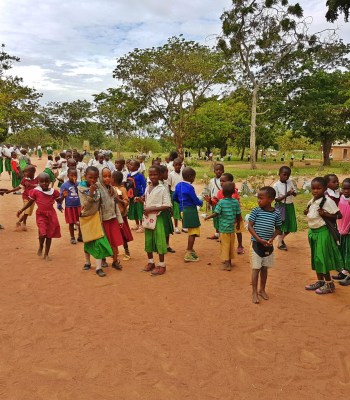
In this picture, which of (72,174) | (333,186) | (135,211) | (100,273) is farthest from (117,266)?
(333,186)

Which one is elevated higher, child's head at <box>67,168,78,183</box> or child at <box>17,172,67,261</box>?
child's head at <box>67,168,78,183</box>

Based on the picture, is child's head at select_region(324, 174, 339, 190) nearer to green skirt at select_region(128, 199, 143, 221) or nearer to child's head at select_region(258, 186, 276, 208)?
child's head at select_region(258, 186, 276, 208)

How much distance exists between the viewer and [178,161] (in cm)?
697

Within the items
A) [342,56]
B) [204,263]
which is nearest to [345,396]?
[204,263]

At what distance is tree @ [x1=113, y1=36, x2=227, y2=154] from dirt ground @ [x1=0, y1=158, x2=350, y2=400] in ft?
58.6

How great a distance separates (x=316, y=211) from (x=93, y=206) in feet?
9.76

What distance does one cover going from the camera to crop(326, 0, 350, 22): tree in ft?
30.3

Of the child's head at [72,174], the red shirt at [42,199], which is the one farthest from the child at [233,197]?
the red shirt at [42,199]

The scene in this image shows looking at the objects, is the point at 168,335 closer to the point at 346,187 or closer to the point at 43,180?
the point at 346,187

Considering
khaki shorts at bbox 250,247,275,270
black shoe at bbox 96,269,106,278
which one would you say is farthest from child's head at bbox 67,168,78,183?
khaki shorts at bbox 250,247,275,270

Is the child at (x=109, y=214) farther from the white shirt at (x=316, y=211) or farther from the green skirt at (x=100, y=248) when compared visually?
the white shirt at (x=316, y=211)

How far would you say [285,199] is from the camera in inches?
248

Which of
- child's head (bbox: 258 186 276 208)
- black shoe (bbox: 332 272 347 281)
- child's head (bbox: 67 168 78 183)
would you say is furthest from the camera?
child's head (bbox: 67 168 78 183)

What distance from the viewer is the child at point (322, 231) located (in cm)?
435
